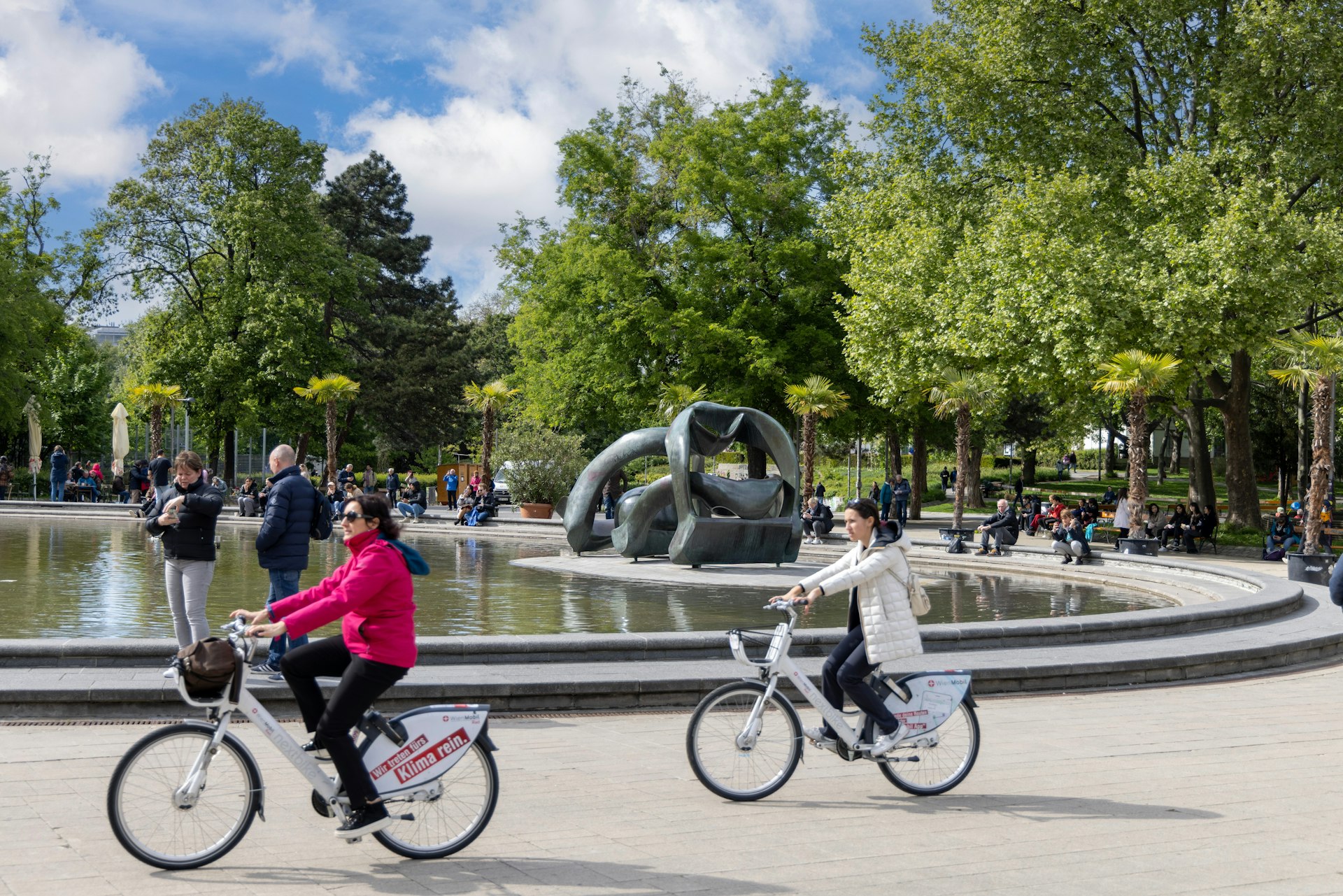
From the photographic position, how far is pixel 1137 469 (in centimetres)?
2695

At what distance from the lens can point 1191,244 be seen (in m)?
26.7

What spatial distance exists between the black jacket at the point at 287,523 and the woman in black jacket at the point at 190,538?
0.38 metres

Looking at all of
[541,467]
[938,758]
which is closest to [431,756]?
[938,758]

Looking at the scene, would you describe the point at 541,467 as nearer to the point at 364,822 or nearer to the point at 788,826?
the point at 788,826

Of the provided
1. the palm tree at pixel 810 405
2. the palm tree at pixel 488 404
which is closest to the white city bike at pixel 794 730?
the palm tree at pixel 810 405

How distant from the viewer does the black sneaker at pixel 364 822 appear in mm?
5504

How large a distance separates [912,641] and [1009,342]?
23.1 metres

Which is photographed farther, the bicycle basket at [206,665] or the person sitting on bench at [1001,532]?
the person sitting on bench at [1001,532]

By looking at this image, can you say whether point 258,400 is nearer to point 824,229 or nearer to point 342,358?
point 342,358

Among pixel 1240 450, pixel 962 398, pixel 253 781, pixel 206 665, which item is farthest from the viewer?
pixel 1240 450

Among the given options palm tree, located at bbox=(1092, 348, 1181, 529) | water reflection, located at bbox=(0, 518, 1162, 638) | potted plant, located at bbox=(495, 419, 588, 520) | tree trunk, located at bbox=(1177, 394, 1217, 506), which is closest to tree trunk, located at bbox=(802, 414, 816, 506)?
potted plant, located at bbox=(495, 419, 588, 520)

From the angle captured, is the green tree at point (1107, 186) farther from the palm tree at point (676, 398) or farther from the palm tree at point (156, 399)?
the palm tree at point (156, 399)

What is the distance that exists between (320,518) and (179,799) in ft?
15.0

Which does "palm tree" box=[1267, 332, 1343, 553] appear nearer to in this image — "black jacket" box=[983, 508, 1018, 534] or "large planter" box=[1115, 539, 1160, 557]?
"large planter" box=[1115, 539, 1160, 557]
